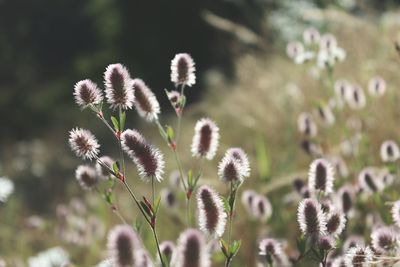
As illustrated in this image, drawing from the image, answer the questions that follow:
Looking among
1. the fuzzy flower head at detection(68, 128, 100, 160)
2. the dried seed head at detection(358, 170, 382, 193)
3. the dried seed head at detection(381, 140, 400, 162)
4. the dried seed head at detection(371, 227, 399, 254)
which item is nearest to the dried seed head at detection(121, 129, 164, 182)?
the fuzzy flower head at detection(68, 128, 100, 160)

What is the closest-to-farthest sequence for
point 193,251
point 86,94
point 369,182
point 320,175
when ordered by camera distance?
point 193,251, point 86,94, point 320,175, point 369,182

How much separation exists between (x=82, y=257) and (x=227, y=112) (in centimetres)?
305

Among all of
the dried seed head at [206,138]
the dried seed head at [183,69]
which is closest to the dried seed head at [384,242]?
the dried seed head at [206,138]

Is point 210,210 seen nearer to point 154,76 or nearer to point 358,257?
point 358,257

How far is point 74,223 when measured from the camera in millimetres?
3844

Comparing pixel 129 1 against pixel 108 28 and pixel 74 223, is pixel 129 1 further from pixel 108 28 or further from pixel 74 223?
pixel 74 223

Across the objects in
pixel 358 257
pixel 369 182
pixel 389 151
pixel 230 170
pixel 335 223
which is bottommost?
pixel 358 257

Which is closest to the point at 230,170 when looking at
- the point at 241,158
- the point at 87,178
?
the point at 241,158

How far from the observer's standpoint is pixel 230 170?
1.72 m

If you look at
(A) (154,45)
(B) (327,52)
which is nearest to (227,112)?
(B) (327,52)

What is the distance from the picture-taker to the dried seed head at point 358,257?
1.57m

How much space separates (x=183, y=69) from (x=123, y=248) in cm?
73

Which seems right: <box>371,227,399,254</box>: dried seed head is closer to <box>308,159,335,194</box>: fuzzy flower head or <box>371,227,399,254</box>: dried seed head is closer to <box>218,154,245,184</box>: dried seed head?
<box>308,159,335,194</box>: fuzzy flower head

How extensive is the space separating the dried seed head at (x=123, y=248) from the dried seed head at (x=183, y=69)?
2.23 feet
